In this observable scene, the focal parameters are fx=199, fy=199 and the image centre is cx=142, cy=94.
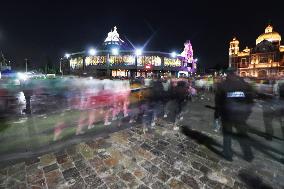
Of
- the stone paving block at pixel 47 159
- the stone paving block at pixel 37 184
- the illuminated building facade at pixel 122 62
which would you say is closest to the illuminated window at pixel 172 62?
the illuminated building facade at pixel 122 62

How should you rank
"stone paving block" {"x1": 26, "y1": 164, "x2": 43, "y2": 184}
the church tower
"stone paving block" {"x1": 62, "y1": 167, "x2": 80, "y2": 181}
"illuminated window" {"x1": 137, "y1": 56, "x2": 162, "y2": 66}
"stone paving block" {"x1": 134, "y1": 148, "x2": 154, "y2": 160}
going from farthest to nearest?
the church tower, "illuminated window" {"x1": 137, "y1": 56, "x2": 162, "y2": 66}, "stone paving block" {"x1": 134, "y1": 148, "x2": 154, "y2": 160}, "stone paving block" {"x1": 62, "y1": 167, "x2": 80, "y2": 181}, "stone paving block" {"x1": 26, "y1": 164, "x2": 43, "y2": 184}

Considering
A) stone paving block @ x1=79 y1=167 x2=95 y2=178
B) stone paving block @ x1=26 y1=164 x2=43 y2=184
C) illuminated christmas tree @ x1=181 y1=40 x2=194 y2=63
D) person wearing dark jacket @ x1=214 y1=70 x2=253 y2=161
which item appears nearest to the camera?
stone paving block @ x1=26 y1=164 x2=43 y2=184

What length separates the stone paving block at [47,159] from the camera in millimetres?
4617

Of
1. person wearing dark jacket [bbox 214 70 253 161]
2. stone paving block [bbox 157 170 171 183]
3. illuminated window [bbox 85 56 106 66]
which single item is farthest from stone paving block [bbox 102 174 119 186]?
illuminated window [bbox 85 56 106 66]

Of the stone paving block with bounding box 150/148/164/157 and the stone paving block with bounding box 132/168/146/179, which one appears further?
the stone paving block with bounding box 150/148/164/157

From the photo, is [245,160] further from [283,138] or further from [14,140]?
[14,140]

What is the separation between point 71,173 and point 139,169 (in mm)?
1440

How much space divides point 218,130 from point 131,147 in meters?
3.27

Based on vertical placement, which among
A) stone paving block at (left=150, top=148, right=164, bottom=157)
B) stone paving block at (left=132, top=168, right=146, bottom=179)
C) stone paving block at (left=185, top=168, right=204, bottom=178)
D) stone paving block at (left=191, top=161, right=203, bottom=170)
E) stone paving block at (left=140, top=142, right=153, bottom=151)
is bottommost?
stone paving block at (left=132, top=168, right=146, bottom=179)

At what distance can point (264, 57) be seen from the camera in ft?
308

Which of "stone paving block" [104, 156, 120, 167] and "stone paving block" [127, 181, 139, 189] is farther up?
"stone paving block" [104, 156, 120, 167]

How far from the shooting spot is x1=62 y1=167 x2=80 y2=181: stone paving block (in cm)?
405

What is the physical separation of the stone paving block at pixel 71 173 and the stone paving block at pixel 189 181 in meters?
2.16

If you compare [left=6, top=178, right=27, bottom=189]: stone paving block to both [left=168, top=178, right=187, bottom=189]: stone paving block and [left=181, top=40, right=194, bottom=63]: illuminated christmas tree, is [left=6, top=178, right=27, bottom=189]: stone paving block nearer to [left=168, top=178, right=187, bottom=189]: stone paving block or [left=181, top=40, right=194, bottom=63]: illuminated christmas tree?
[left=168, top=178, right=187, bottom=189]: stone paving block
